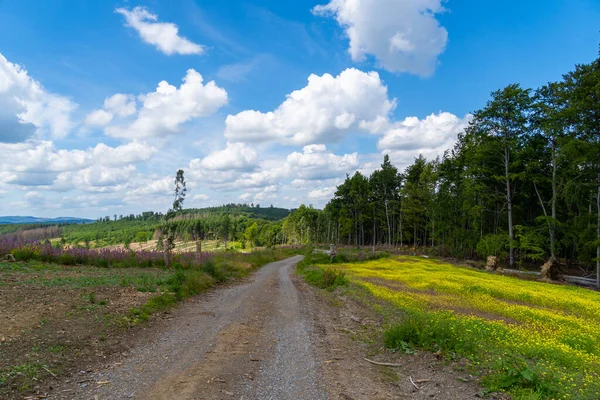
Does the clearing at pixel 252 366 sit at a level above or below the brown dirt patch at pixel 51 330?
below

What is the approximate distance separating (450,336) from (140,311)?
31.1 ft

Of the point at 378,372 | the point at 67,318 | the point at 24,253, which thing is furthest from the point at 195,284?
the point at 24,253

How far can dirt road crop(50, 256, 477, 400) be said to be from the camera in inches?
227

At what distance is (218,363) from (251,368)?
0.76 meters

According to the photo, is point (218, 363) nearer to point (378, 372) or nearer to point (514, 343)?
point (378, 372)

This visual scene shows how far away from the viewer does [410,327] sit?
27.6 ft

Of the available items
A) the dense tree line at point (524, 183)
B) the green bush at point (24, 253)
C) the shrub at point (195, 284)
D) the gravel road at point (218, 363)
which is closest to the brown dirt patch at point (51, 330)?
the gravel road at point (218, 363)

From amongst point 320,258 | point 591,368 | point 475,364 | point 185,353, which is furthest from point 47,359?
point 320,258

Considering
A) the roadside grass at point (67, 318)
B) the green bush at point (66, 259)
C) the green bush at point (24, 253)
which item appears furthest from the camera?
the green bush at point (66, 259)

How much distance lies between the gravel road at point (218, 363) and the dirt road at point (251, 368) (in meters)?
0.02

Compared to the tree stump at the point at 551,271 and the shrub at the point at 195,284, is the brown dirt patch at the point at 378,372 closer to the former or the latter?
the shrub at the point at 195,284

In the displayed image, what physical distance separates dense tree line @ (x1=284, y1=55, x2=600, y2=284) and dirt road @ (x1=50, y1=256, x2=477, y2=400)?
29.0 meters

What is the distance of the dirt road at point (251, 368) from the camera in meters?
5.76

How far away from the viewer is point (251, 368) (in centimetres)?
693
